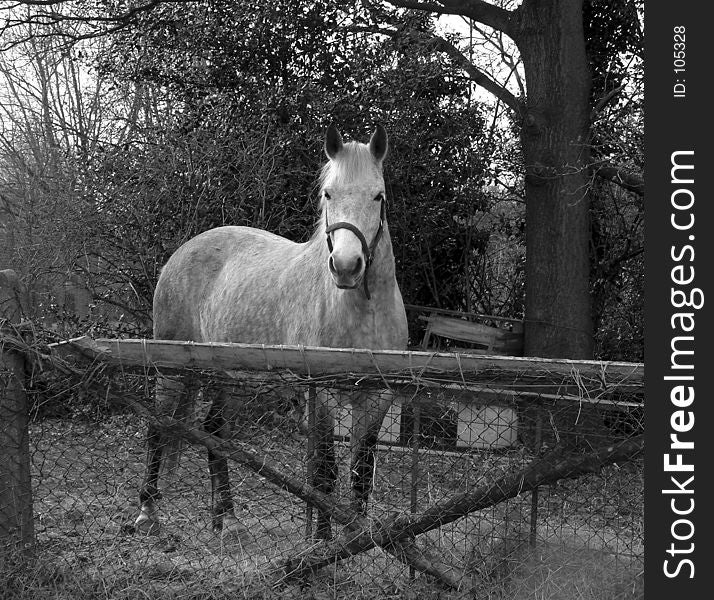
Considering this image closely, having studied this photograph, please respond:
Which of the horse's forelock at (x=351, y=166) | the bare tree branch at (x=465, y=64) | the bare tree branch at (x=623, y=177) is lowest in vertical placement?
the horse's forelock at (x=351, y=166)

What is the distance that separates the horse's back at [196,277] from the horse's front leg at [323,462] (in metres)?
2.02

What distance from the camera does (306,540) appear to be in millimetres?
3209

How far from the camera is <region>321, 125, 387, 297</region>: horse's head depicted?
3.57 m

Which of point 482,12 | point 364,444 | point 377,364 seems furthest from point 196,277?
point 482,12

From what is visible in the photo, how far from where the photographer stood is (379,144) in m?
4.12

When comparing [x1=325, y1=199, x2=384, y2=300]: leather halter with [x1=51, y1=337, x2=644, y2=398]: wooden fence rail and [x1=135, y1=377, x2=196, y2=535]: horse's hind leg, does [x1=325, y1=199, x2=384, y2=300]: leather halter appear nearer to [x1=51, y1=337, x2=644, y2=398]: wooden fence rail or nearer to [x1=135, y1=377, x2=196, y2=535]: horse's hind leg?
[x1=51, y1=337, x2=644, y2=398]: wooden fence rail

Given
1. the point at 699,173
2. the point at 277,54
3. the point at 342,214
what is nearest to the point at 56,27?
the point at 277,54

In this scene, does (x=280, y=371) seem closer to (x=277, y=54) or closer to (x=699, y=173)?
(x=699, y=173)

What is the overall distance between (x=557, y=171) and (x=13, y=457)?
5120 millimetres

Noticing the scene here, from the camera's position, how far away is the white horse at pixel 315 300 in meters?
3.48

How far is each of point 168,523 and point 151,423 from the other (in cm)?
117

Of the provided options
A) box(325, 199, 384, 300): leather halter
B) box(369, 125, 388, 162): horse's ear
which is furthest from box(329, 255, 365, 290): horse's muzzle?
box(369, 125, 388, 162): horse's ear

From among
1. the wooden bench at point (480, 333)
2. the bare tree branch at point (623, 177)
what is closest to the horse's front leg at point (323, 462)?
the wooden bench at point (480, 333)

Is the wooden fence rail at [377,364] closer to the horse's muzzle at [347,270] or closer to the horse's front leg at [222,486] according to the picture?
the horse's front leg at [222,486]
